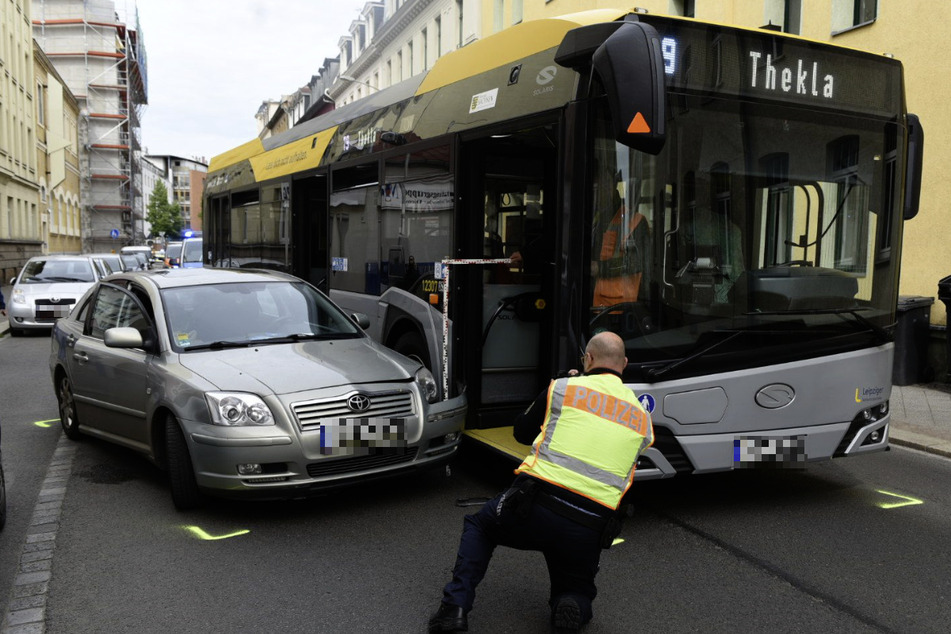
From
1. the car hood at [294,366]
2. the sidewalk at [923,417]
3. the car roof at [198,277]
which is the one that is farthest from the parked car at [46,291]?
the sidewalk at [923,417]

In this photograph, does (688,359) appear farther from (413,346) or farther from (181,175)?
(181,175)

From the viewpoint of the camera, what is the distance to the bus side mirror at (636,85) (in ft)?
14.6

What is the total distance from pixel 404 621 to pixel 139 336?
3177mm

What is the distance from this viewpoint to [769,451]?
540cm

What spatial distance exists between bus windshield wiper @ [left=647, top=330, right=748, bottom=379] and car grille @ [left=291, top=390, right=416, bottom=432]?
1.59 metres

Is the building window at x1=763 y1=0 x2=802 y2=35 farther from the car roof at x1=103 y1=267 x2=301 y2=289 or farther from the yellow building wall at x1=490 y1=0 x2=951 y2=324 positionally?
the car roof at x1=103 y1=267 x2=301 y2=289

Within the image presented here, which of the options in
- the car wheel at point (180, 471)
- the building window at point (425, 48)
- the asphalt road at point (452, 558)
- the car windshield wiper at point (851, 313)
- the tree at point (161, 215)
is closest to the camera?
the asphalt road at point (452, 558)

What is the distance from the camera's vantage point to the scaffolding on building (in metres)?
72.4

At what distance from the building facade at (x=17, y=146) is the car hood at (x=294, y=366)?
35.5m

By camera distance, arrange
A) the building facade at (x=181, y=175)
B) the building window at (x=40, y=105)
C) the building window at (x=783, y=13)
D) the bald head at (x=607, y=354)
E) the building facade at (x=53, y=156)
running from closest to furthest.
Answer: the bald head at (x=607, y=354)
the building window at (x=783, y=13)
the building window at (x=40, y=105)
the building facade at (x=53, y=156)
the building facade at (x=181, y=175)

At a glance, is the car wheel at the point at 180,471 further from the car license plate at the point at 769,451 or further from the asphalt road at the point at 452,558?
the car license plate at the point at 769,451

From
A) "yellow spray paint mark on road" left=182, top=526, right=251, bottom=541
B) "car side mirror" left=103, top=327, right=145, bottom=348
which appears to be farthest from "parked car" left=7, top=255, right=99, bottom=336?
"yellow spray paint mark on road" left=182, top=526, right=251, bottom=541

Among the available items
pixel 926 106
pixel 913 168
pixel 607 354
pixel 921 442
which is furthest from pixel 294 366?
pixel 926 106

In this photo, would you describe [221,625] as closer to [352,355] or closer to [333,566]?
[333,566]
